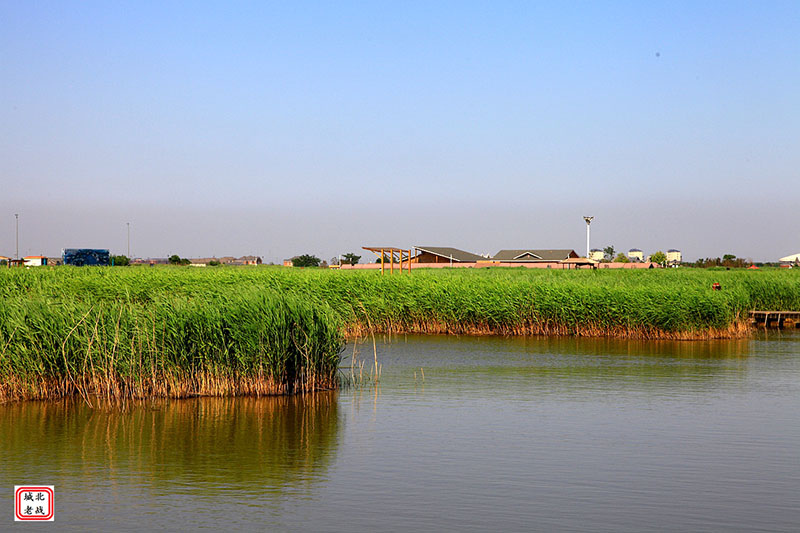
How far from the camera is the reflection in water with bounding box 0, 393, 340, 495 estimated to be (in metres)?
12.0

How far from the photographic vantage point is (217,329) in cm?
1788

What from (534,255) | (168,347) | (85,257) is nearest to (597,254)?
(534,255)

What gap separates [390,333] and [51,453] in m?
20.1

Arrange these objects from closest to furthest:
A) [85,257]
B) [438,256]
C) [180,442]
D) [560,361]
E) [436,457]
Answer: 1. [436,457]
2. [180,442]
3. [560,361]
4. [85,257]
5. [438,256]

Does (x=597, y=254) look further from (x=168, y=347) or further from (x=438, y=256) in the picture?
(x=168, y=347)

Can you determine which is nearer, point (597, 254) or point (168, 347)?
point (168, 347)

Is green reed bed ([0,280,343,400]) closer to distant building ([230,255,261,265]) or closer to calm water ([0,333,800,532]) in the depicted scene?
calm water ([0,333,800,532])

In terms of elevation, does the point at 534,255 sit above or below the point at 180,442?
above

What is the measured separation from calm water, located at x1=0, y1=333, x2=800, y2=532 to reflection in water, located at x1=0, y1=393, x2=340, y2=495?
0.15ft

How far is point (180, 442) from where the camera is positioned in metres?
14.2

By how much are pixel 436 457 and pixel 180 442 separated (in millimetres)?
4318

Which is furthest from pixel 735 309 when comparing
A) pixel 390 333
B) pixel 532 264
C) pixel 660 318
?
pixel 532 264

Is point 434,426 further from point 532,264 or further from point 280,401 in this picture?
point 532,264

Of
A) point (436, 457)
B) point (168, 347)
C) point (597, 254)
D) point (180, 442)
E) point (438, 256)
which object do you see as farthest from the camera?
point (597, 254)
